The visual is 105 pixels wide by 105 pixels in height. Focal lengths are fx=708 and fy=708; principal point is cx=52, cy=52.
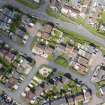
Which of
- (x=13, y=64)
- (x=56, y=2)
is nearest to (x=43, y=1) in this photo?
(x=56, y=2)

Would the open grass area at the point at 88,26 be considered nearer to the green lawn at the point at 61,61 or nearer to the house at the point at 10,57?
the green lawn at the point at 61,61

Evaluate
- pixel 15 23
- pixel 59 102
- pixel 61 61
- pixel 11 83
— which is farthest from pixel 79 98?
pixel 15 23

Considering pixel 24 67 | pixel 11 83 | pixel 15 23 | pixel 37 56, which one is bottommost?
pixel 11 83

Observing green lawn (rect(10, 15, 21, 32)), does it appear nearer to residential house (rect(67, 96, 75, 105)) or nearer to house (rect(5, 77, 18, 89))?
house (rect(5, 77, 18, 89))

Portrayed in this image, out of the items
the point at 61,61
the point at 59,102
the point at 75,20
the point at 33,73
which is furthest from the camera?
the point at 75,20

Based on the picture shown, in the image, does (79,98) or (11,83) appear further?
(79,98)

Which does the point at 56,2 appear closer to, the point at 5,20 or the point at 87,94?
the point at 5,20

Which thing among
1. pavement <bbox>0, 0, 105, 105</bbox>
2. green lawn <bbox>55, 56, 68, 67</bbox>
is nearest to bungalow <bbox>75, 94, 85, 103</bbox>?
pavement <bbox>0, 0, 105, 105</bbox>

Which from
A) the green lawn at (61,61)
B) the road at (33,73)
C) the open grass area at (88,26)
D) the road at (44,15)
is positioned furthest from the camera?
the open grass area at (88,26)

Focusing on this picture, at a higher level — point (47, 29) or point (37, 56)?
point (47, 29)

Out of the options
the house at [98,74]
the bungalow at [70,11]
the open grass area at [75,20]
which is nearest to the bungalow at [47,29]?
the open grass area at [75,20]

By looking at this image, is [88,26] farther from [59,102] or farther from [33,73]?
[59,102]
